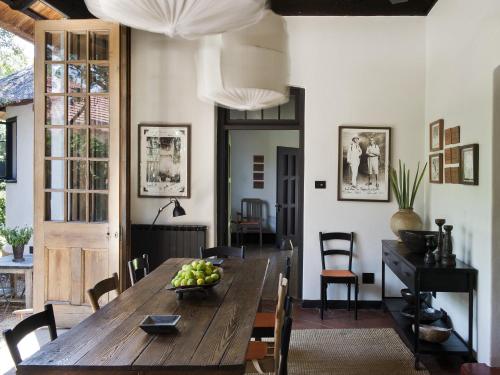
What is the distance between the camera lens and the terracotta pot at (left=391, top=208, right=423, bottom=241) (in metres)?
4.68

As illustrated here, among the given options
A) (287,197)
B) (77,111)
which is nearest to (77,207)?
(77,111)

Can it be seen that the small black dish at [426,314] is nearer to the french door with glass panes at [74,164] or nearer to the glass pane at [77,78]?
the french door with glass panes at [74,164]

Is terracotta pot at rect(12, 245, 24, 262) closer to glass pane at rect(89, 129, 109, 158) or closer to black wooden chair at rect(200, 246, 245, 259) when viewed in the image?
glass pane at rect(89, 129, 109, 158)

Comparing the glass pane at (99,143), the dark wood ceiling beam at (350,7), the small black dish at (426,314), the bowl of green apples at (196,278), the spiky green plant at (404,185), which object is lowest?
the small black dish at (426,314)

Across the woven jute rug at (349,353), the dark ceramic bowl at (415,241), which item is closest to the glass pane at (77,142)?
the woven jute rug at (349,353)

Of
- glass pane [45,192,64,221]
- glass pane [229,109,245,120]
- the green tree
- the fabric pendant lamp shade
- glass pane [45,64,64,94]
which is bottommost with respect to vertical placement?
glass pane [45,192,64,221]

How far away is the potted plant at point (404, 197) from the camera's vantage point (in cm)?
469

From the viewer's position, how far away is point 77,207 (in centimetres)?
468

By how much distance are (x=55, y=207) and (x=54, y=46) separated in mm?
1605

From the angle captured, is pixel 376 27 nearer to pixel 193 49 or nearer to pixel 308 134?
pixel 308 134

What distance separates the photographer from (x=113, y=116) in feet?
15.0

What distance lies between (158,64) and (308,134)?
76.1 inches

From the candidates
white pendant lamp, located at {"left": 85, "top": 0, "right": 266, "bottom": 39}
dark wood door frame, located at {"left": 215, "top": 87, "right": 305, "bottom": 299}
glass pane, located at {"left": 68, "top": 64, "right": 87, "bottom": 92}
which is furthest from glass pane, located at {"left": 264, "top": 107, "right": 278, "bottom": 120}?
white pendant lamp, located at {"left": 85, "top": 0, "right": 266, "bottom": 39}

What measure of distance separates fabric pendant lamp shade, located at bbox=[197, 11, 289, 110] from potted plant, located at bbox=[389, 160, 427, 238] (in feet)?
7.93
